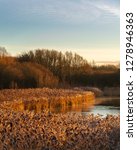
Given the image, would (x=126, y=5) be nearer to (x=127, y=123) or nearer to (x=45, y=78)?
(x=127, y=123)

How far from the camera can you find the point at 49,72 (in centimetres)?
2902

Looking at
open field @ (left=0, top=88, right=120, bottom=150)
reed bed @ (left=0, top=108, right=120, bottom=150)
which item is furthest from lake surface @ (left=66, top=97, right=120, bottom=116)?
→ reed bed @ (left=0, top=108, right=120, bottom=150)

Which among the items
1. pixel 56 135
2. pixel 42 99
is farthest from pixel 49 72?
pixel 56 135

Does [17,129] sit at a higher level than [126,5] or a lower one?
lower

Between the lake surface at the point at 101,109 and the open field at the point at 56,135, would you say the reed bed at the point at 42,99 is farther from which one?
the open field at the point at 56,135

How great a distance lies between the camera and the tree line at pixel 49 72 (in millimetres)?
27500

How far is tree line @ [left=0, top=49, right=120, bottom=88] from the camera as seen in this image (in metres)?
27.5

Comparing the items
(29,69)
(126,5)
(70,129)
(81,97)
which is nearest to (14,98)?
(81,97)

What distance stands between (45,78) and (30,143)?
20.9 meters

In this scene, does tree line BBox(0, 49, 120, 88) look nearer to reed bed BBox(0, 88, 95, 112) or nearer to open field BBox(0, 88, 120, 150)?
reed bed BBox(0, 88, 95, 112)

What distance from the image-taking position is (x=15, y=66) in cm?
2767

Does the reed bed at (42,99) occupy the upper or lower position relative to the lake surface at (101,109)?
upper

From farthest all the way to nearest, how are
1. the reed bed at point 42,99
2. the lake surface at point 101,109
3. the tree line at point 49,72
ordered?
1. the tree line at point 49,72
2. the reed bed at point 42,99
3. the lake surface at point 101,109

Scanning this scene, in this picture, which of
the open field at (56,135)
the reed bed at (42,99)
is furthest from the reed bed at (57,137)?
the reed bed at (42,99)
